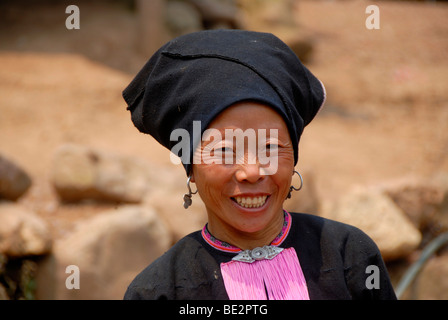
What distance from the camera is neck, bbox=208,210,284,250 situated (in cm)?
174

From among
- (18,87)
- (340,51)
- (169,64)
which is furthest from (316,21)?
(169,64)

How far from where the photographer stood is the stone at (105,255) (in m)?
3.52

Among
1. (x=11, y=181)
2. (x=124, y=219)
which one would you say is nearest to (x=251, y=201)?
(x=124, y=219)

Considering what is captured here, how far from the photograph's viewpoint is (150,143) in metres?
6.64

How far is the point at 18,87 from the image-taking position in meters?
7.28

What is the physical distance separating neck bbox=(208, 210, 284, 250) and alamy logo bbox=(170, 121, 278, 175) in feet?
0.80

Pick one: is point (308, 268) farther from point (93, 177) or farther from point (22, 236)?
point (93, 177)

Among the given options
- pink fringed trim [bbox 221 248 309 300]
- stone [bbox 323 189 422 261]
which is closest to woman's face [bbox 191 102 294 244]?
pink fringed trim [bbox 221 248 309 300]

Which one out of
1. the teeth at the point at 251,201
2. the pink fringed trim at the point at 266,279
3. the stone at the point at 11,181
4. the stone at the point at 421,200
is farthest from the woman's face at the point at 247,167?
the stone at the point at 421,200

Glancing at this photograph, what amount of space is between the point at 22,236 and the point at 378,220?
2.65 meters

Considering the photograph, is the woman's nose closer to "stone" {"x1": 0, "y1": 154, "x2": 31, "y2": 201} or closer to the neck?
the neck

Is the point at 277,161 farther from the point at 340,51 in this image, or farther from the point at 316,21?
the point at 316,21

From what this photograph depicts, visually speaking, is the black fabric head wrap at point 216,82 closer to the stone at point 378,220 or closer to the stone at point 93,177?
the stone at point 378,220
